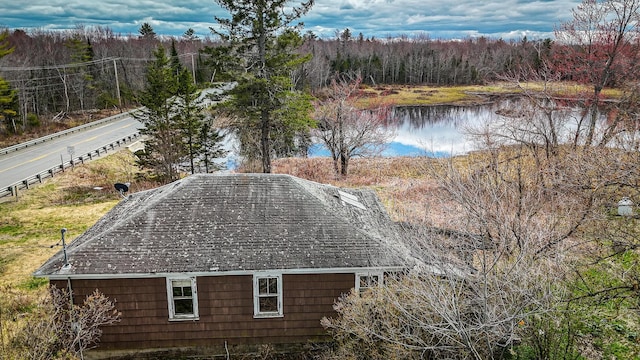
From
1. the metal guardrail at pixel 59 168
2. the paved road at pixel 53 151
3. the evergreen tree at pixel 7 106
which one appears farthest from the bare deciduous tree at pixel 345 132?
the evergreen tree at pixel 7 106

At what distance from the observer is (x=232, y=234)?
43.1ft

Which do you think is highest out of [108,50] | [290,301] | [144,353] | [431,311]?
[108,50]

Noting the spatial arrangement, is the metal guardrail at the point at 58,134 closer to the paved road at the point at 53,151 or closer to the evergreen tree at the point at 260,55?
the paved road at the point at 53,151

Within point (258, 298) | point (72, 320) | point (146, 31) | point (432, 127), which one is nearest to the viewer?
point (72, 320)

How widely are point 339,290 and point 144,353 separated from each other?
6072 millimetres

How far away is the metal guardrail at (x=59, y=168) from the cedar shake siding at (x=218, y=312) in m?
20.1

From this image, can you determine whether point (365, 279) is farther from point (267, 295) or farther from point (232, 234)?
point (232, 234)

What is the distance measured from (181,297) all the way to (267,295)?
2477mm

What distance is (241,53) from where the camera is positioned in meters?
26.0

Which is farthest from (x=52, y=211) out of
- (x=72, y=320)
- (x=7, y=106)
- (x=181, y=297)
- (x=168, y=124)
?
(x=7, y=106)

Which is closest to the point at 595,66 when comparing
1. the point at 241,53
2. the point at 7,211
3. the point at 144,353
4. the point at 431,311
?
the point at 241,53

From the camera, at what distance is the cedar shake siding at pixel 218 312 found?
12336 millimetres

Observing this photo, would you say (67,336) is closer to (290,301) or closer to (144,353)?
(144,353)

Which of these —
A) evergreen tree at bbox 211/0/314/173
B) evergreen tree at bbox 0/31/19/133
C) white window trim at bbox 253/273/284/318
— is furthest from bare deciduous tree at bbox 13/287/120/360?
evergreen tree at bbox 0/31/19/133
